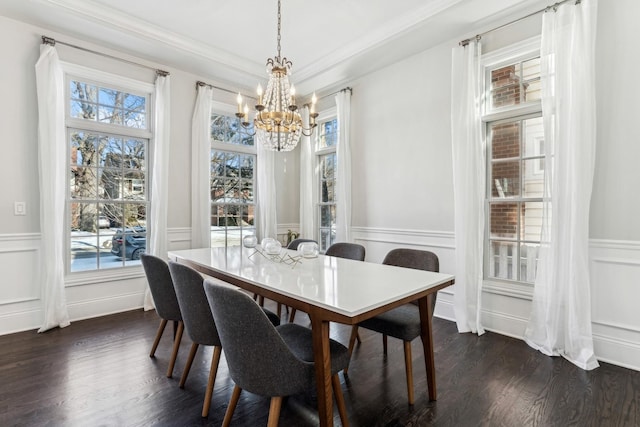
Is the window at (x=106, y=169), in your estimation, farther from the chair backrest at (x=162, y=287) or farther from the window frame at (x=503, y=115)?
the window frame at (x=503, y=115)

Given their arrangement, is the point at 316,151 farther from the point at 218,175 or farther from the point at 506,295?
the point at 506,295

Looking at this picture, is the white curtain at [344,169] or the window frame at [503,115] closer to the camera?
the window frame at [503,115]

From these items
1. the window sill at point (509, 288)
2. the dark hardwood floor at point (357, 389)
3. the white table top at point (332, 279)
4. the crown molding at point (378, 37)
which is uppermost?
the crown molding at point (378, 37)

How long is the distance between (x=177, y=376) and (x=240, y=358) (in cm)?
121

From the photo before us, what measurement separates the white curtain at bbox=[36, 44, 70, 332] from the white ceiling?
21.2 inches

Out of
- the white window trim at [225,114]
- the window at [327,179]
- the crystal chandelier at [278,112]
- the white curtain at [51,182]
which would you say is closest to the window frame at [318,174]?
the window at [327,179]

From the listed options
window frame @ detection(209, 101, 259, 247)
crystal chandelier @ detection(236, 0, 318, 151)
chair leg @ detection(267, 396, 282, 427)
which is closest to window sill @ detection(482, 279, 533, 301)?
crystal chandelier @ detection(236, 0, 318, 151)

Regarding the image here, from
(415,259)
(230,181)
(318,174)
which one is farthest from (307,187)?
(415,259)

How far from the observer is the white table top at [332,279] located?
1482 millimetres

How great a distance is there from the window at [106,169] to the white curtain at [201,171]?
541mm

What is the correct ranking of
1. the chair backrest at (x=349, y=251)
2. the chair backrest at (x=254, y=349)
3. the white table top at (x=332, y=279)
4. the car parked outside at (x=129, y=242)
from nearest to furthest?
the chair backrest at (x=254, y=349) < the white table top at (x=332, y=279) < the chair backrest at (x=349, y=251) < the car parked outside at (x=129, y=242)

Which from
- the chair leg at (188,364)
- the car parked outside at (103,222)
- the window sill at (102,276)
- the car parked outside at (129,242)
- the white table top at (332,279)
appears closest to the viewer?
the white table top at (332,279)

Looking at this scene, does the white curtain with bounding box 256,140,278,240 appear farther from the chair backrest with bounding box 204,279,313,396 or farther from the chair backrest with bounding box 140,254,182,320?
the chair backrest with bounding box 204,279,313,396

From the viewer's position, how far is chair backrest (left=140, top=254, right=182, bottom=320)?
86.4 inches
